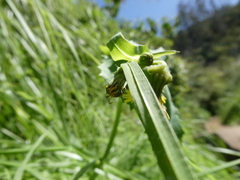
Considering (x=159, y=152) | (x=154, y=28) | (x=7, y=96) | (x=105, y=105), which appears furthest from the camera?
(x=154, y=28)

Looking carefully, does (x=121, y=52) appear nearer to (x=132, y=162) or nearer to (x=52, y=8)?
(x=132, y=162)

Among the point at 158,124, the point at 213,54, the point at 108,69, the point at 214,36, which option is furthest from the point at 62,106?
the point at 214,36

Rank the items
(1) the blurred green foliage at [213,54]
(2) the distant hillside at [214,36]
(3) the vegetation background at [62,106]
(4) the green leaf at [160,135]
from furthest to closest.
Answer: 1. (2) the distant hillside at [214,36]
2. (1) the blurred green foliage at [213,54]
3. (3) the vegetation background at [62,106]
4. (4) the green leaf at [160,135]

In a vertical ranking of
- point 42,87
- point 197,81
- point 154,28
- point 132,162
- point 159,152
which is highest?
point 197,81

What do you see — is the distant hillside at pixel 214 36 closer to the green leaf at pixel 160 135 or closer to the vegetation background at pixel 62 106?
the vegetation background at pixel 62 106

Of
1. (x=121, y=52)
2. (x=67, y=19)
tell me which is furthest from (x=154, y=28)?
(x=121, y=52)

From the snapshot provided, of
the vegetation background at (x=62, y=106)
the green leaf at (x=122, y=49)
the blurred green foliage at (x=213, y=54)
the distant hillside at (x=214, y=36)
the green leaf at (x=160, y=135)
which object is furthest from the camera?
the distant hillside at (x=214, y=36)

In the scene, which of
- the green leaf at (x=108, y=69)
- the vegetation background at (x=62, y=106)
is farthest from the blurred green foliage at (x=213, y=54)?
the green leaf at (x=108, y=69)
